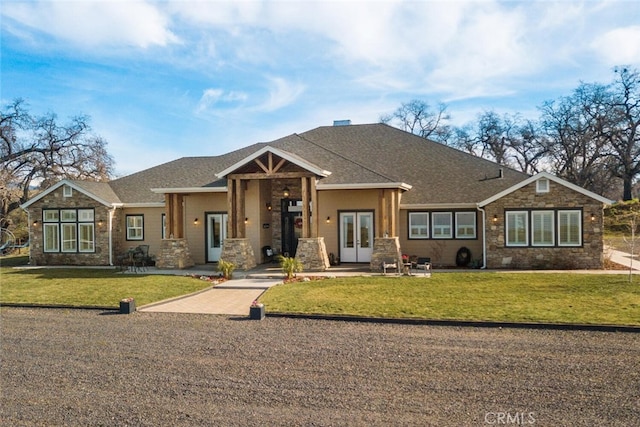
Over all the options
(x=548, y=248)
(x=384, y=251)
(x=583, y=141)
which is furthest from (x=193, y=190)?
(x=583, y=141)

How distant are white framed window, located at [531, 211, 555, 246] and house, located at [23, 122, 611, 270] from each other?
37 mm

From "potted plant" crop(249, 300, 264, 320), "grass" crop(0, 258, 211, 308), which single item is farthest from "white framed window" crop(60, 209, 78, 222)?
"potted plant" crop(249, 300, 264, 320)

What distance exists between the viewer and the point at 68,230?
20.3 m

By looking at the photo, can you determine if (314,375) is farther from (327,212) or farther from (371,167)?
(371,167)

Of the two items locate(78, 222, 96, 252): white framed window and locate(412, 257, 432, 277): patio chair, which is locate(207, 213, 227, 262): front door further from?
locate(412, 257, 432, 277): patio chair

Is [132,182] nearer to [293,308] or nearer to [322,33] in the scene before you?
[322,33]

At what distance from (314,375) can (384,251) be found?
10.7 m

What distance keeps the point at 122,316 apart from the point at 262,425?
6.63 m

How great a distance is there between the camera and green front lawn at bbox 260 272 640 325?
30.8ft

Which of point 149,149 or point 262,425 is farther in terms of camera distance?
point 149,149

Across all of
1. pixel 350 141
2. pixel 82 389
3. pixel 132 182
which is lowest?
pixel 82 389

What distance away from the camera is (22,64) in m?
17.8

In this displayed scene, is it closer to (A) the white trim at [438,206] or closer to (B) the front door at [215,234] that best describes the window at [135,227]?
(B) the front door at [215,234]

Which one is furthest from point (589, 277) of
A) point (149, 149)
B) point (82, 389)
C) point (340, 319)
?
point (149, 149)
